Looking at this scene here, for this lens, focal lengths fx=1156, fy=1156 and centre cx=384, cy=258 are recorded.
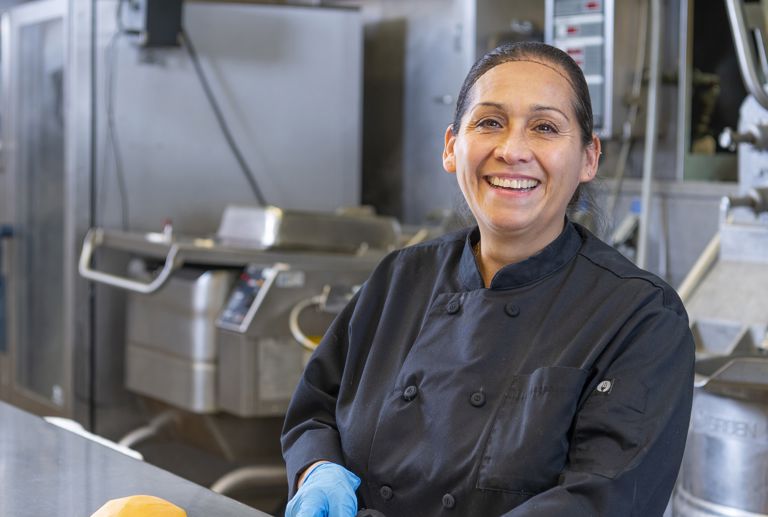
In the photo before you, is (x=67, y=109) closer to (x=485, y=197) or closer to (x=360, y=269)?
(x=360, y=269)

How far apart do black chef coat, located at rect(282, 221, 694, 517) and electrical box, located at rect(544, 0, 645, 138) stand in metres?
2.38

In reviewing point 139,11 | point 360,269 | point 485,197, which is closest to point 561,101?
point 485,197

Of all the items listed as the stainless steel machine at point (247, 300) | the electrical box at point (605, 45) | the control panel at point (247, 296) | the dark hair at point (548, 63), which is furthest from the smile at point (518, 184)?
the electrical box at point (605, 45)

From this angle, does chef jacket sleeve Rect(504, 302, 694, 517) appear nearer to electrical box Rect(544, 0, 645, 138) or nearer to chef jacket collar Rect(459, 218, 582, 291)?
chef jacket collar Rect(459, 218, 582, 291)

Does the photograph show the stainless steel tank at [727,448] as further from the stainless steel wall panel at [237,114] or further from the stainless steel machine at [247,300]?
the stainless steel wall panel at [237,114]

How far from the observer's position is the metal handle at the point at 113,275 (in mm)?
3461

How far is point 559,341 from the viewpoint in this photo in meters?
1.42

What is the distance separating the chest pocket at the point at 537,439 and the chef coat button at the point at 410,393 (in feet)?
0.46

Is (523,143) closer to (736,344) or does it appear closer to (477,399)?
(477,399)

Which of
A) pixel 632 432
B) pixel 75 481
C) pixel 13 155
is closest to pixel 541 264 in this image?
pixel 632 432

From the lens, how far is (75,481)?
164 centimetres

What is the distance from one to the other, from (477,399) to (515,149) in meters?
0.31

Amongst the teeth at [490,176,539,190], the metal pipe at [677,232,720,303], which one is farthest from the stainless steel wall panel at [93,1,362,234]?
the teeth at [490,176,539,190]

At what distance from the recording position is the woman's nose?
4.72ft
